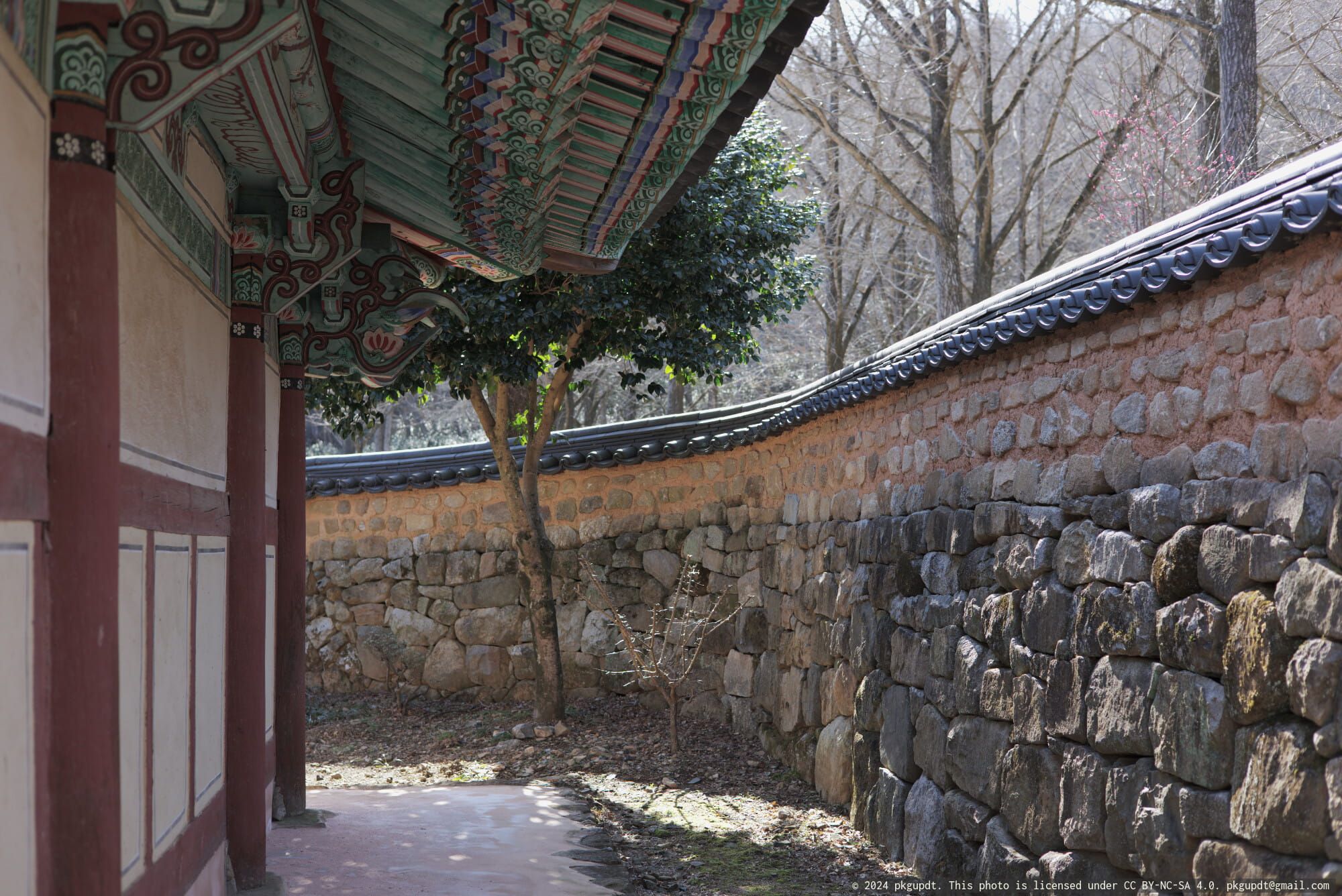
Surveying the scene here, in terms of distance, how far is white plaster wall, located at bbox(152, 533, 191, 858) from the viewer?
3.04m

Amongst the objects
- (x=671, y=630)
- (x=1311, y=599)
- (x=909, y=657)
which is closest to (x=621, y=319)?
(x=671, y=630)

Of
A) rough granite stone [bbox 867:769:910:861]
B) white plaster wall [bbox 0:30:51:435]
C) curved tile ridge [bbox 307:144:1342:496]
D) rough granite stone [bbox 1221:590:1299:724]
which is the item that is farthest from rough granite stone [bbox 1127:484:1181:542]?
white plaster wall [bbox 0:30:51:435]

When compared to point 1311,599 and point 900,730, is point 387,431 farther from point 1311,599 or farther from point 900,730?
point 1311,599

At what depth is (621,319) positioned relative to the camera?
8.27 meters

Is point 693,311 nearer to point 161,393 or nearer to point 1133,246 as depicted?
point 1133,246

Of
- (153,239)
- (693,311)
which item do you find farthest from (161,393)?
(693,311)

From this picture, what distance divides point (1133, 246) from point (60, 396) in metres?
3.52

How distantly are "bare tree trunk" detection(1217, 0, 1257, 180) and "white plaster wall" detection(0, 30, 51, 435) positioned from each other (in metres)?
8.88

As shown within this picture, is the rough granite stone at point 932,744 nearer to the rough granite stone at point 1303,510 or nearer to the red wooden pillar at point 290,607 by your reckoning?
the rough granite stone at point 1303,510

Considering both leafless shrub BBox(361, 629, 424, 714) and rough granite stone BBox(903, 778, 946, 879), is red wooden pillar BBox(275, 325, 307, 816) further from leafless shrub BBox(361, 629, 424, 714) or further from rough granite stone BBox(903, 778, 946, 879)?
leafless shrub BBox(361, 629, 424, 714)

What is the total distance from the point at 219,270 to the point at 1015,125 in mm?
15345

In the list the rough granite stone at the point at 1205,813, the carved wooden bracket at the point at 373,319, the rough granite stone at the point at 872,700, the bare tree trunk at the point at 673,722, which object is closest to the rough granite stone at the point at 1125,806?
the rough granite stone at the point at 1205,813

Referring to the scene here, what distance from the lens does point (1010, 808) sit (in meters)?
4.47

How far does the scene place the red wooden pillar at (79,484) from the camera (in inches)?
79.6
